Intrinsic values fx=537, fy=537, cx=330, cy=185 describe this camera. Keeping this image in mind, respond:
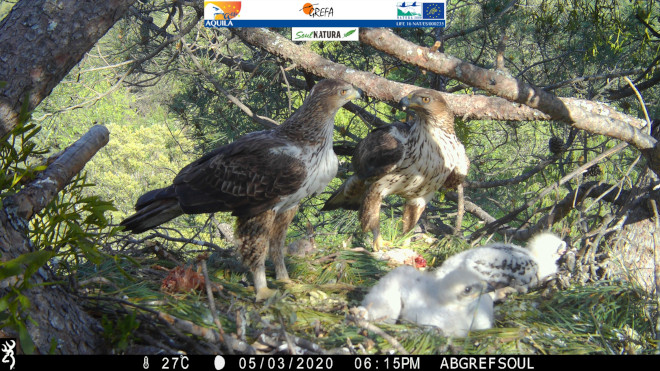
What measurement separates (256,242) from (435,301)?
1.14 metres

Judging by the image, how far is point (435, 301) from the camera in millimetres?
2963

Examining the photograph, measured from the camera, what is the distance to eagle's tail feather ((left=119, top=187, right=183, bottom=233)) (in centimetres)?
342

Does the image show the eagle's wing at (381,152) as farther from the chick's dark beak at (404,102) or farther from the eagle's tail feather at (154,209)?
the eagle's tail feather at (154,209)

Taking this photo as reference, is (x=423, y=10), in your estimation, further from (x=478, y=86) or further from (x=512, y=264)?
(x=512, y=264)

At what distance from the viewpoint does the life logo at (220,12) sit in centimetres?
476

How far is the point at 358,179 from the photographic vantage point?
4.81m

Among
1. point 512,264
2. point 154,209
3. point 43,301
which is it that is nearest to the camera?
point 43,301

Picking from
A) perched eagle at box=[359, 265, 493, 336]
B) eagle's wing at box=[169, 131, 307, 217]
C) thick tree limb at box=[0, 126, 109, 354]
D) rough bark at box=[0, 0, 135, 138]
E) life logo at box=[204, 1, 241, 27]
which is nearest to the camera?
thick tree limb at box=[0, 126, 109, 354]

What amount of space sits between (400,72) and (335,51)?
0.91 metres

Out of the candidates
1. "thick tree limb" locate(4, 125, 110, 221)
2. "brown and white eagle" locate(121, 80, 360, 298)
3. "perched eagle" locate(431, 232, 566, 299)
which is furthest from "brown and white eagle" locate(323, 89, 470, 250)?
"thick tree limb" locate(4, 125, 110, 221)

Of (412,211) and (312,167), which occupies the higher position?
(312,167)

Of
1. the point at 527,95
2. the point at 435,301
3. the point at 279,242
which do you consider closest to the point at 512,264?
the point at 435,301

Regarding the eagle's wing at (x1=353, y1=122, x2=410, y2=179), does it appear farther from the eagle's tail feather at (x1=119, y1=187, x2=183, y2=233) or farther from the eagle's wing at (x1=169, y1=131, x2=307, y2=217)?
the eagle's tail feather at (x1=119, y1=187, x2=183, y2=233)

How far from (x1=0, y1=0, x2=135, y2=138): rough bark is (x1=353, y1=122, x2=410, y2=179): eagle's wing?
245 cm
